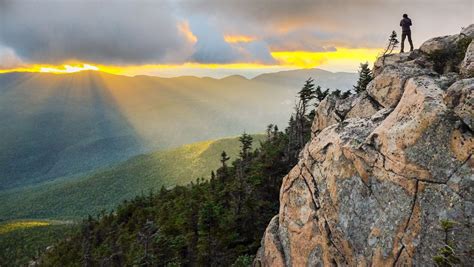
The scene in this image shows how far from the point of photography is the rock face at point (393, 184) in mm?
18281

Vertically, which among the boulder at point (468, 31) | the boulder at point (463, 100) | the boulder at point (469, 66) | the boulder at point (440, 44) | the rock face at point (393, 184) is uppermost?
the boulder at point (468, 31)

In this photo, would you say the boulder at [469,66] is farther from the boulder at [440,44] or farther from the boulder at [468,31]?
the boulder at [468,31]

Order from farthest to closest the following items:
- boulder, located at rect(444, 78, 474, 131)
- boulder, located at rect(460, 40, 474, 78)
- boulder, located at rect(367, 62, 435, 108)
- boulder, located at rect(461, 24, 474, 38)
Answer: boulder, located at rect(461, 24, 474, 38) → boulder, located at rect(367, 62, 435, 108) → boulder, located at rect(460, 40, 474, 78) → boulder, located at rect(444, 78, 474, 131)

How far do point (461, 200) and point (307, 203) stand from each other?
37.7 feet

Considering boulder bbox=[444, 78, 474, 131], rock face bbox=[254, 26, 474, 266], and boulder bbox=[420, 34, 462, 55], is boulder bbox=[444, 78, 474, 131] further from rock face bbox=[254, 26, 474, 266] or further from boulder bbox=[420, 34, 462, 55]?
boulder bbox=[420, 34, 462, 55]

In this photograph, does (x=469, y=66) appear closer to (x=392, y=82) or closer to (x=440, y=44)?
(x=392, y=82)

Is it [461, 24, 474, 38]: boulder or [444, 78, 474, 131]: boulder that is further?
[461, 24, 474, 38]: boulder

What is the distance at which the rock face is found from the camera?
18.3 metres

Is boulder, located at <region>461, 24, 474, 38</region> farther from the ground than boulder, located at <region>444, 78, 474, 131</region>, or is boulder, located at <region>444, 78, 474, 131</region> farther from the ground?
boulder, located at <region>461, 24, 474, 38</region>

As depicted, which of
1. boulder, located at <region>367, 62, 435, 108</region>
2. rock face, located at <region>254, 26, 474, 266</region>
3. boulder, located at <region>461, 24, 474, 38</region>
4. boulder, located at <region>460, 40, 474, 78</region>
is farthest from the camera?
boulder, located at <region>461, 24, 474, 38</region>

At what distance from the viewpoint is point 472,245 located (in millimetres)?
17266

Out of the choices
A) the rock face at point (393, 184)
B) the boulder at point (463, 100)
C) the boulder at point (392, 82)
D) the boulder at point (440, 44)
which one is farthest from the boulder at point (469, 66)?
the boulder at point (440, 44)

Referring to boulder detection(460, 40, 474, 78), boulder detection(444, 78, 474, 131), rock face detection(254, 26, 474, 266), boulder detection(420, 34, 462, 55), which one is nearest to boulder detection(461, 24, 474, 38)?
boulder detection(420, 34, 462, 55)

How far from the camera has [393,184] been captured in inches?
810
